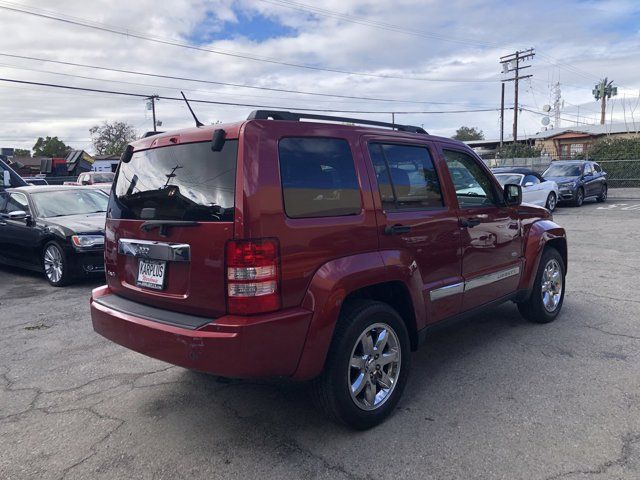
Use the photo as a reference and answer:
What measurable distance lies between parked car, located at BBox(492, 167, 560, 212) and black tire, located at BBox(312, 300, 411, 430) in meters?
13.4

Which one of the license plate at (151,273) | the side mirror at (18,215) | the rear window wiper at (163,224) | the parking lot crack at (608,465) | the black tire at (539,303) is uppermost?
the rear window wiper at (163,224)

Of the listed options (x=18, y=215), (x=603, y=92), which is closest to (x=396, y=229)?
(x=18, y=215)

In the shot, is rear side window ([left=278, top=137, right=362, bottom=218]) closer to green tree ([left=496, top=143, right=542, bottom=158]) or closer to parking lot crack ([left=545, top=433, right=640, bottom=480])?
parking lot crack ([left=545, top=433, right=640, bottom=480])

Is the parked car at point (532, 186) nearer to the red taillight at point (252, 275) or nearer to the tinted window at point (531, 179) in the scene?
the tinted window at point (531, 179)

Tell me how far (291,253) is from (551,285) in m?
3.69

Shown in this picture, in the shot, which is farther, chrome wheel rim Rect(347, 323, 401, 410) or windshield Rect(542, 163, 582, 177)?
windshield Rect(542, 163, 582, 177)

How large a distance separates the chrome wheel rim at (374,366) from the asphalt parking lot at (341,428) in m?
0.21

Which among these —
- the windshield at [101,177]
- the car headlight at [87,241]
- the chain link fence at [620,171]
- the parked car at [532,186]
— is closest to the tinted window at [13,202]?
the car headlight at [87,241]

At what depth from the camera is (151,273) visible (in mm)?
3355

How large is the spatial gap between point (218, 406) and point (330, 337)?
1.19m

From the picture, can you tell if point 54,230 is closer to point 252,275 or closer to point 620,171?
point 252,275

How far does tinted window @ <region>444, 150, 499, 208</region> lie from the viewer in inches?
171

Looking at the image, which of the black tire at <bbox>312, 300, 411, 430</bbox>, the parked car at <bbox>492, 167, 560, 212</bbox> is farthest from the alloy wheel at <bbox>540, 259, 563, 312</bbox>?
the parked car at <bbox>492, 167, 560, 212</bbox>

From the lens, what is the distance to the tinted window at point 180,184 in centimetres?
299
